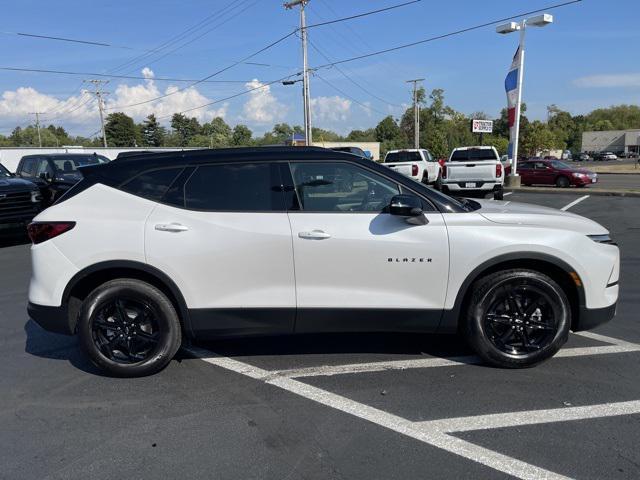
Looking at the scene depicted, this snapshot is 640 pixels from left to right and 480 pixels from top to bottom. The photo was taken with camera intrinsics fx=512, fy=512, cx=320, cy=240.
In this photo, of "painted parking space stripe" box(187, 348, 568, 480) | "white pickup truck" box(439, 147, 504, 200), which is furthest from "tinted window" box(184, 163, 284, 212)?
"white pickup truck" box(439, 147, 504, 200)

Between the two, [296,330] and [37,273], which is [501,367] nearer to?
[296,330]

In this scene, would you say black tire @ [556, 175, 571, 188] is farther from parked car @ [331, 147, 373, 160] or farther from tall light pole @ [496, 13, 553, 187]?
parked car @ [331, 147, 373, 160]

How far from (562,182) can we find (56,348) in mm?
25016

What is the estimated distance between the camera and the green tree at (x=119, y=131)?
339 feet

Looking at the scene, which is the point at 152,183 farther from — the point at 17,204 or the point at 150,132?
the point at 150,132

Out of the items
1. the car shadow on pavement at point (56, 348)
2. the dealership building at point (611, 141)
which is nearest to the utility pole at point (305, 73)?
the car shadow on pavement at point (56, 348)

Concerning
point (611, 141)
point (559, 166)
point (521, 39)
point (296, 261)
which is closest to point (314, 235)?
point (296, 261)

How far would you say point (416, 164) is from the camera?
19.9 metres

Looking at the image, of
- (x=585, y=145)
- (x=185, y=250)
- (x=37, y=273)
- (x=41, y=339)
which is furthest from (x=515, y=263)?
(x=585, y=145)

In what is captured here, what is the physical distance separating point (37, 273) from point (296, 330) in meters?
2.07

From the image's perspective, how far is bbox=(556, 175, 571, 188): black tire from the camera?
973 inches

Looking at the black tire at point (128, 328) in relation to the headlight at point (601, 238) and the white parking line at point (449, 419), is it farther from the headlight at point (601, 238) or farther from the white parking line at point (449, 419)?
the headlight at point (601, 238)

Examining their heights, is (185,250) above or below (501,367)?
above

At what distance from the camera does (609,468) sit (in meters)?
2.76
